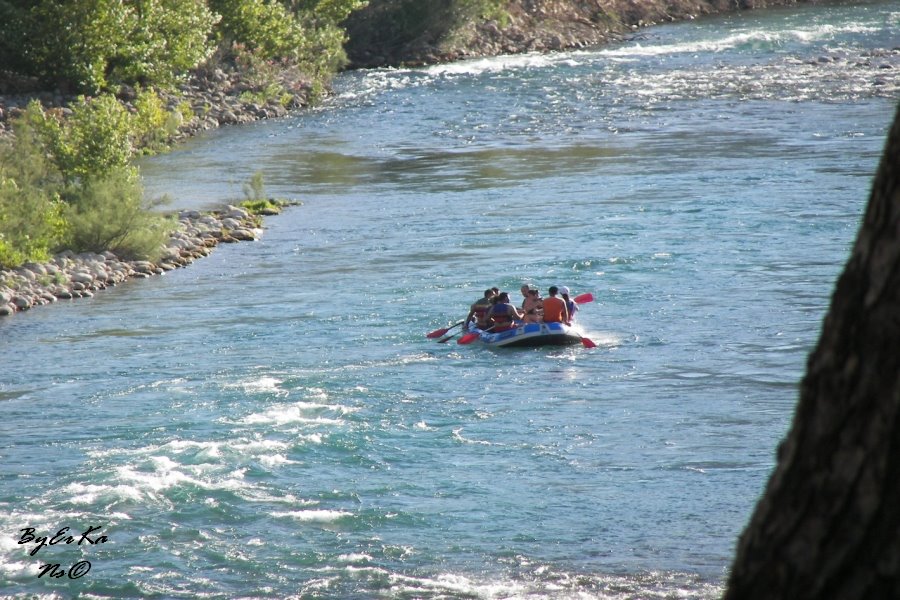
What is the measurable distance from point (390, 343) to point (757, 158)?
17.5m

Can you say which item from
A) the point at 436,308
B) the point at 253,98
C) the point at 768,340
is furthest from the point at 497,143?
the point at 768,340

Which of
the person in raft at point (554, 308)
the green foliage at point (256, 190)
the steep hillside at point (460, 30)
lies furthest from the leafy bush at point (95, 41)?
the person in raft at point (554, 308)

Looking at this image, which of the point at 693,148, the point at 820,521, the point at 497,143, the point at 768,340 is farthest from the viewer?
the point at 497,143

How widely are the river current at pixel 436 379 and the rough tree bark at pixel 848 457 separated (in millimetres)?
8271

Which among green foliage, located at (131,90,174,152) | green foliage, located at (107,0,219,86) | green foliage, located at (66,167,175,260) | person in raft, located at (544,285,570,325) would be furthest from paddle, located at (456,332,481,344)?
green foliage, located at (107,0,219,86)

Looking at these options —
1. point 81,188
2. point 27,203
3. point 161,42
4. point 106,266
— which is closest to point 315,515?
point 106,266

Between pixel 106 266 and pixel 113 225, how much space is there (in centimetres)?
119

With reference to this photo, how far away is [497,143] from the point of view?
3991cm

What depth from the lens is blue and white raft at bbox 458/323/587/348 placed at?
19656mm

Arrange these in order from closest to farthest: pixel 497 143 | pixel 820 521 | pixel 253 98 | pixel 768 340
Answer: pixel 820 521 < pixel 768 340 < pixel 497 143 < pixel 253 98

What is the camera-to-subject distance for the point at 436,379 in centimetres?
1822

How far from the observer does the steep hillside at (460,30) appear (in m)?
61.8

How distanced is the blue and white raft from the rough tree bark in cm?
1682

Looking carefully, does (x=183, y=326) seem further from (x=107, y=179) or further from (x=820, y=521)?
(x=820, y=521)
